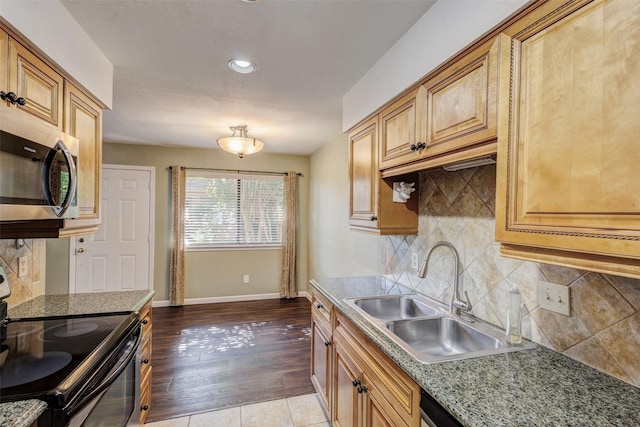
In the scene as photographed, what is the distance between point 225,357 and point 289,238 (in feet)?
7.51

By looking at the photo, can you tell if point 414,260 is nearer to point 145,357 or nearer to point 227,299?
point 145,357

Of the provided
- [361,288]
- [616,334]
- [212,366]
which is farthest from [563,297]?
[212,366]

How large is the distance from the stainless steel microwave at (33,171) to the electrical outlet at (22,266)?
2.47ft

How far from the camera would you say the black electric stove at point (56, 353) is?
97 centimetres

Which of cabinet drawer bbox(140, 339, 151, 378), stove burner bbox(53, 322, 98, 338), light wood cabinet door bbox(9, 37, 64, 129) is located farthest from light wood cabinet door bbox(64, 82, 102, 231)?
cabinet drawer bbox(140, 339, 151, 378)

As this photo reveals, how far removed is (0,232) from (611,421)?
2.49m

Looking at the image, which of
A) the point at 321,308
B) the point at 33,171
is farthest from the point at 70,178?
the point at 321,308

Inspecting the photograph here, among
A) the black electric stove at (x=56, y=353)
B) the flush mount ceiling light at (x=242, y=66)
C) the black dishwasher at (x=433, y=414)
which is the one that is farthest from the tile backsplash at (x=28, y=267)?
the black dishwasher at (x=433, y=414)

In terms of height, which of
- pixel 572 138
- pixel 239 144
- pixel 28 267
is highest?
pixel 239 144

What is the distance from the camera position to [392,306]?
1997 mm

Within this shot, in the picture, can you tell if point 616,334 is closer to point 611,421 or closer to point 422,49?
point 611,421

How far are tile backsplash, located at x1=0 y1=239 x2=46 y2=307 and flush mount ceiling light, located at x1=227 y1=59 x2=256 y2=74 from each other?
5.47ft

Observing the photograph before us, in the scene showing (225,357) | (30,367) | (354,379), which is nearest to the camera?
(30,367)

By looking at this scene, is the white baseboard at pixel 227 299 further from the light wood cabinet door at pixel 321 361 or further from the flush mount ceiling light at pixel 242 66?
the flush mount ceiling light at pixel 242 66
